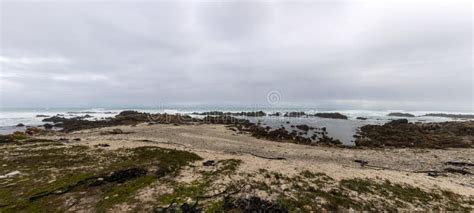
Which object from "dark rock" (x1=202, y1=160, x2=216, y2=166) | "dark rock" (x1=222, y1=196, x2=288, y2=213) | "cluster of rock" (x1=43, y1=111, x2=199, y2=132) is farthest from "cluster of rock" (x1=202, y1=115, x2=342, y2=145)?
"cluster of rock" (x1=43, y1=111, x2=199, y2=132)

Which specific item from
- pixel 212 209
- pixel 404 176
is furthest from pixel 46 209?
pixel 404 176

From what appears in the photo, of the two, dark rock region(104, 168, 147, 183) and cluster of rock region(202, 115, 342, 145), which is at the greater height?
dark rock region(104, 168, 147, 183)

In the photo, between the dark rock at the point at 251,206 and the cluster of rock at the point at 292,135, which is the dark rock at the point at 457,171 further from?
the dark rock at the point at 251,206

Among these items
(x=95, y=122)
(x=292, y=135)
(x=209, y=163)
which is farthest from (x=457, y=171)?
(x=95, y=122)

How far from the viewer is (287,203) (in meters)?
6.26

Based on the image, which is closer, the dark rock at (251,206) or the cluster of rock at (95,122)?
the dark rock at (251,206)

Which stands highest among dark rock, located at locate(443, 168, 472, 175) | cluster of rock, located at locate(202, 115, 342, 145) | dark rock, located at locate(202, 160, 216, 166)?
dark rock, located at locate(202, 160, 216, 166)

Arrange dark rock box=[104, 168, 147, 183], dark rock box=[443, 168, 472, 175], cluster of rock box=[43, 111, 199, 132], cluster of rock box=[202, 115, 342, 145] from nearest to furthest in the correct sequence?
1. dark rock box=[104, 168, 147, 183]
2. dark rock box=[443, 168, 472, 175]
3. cluster of rock box=[202, 115, 342, 145]
4. cluster of rock box=[43, 111, 199, 132]

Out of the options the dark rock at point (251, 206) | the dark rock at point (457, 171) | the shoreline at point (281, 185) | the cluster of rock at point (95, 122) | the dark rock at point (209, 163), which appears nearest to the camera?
the dark rock at point (251, 206)

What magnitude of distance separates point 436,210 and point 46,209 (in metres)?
10.9

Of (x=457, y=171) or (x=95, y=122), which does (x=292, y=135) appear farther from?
(x=95, y=122)

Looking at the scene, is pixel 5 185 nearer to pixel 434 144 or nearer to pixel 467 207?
pixel 467 207

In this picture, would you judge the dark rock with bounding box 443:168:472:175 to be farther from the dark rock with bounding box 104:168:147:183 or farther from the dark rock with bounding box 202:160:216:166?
the dark rock with bounding box 104:168:147:183

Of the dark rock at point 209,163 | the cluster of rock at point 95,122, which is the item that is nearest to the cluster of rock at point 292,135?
the dark rock at point 209,163
